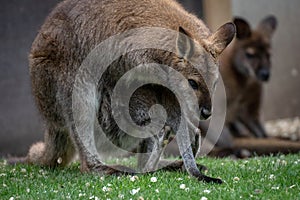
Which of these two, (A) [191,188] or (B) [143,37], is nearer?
(A) [191,188]

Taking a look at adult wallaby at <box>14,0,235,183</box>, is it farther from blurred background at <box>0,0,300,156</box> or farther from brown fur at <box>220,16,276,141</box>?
brown fur at <box>220,16,276,141</box>

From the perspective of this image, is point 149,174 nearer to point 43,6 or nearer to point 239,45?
point 43,6

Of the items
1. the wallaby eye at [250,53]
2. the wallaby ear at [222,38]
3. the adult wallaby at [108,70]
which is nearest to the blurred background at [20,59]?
the wallaby eye at [250,53]

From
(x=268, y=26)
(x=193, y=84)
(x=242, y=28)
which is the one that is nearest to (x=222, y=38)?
(x=193, y=84)

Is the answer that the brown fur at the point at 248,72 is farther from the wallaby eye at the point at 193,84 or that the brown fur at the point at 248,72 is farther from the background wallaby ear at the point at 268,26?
the wallaby eye at the point at 193,84

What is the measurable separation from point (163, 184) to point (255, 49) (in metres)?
6.43

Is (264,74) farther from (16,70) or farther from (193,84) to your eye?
(193,84)

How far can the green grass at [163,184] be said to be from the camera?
193 inches

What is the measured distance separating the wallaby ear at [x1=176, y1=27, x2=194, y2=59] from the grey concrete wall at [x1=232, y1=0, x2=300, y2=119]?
6.11 m

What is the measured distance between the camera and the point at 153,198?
15.8ft

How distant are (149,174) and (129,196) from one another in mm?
804

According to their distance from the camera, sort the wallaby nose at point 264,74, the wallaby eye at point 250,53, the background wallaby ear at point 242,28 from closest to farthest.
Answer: the background wallaby ear at point 242,28 < the wallaby nose at point 264,74 < the wallaby eye at point 250,53

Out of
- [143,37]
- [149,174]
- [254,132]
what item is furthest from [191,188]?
[254,132]

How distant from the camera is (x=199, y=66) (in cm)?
538
